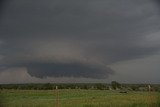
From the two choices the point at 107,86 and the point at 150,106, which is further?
the point at 107,86

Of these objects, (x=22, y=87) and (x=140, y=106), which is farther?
(x=22, y=87)

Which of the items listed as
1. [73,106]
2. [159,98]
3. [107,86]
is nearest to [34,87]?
[107,86]

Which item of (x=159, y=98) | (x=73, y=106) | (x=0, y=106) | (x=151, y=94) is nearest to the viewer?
(x=0, y=106)

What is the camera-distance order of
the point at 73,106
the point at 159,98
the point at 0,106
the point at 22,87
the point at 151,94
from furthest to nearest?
the point at 22,87
the point at 73,106
the point at 151,94
the point at 159,98
the point at 0,106

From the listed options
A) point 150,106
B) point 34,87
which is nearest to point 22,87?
point 34,87

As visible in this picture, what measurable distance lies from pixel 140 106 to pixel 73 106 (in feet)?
10.7

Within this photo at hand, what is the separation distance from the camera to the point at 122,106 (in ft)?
51.1

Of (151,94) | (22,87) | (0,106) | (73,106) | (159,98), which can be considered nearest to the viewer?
(0,106)

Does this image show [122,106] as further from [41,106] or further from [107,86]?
[107,86]

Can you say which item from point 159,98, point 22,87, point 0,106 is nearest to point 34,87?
point 22,87

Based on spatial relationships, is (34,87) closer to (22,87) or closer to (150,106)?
(22,87)

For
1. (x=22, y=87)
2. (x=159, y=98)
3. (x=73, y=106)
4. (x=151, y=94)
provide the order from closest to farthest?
(x=159, y=98), (x=151, y=94), (x=73, y=106), (x=22, y=87)

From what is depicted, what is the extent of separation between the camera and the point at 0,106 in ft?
27.9

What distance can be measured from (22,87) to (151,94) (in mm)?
40029
